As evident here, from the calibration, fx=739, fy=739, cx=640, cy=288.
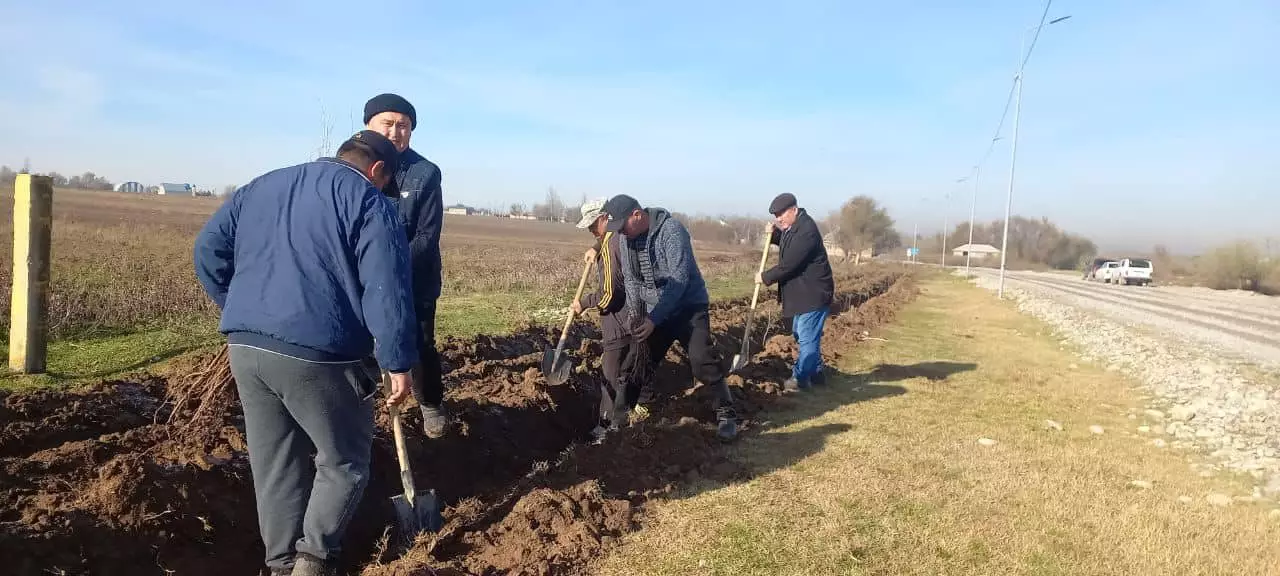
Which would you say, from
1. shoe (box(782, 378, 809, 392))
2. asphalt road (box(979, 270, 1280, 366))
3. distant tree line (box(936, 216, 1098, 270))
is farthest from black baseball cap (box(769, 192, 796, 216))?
distant tree line (box(936, 216, 1098, 270))

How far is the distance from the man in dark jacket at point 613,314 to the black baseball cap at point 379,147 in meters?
2.10

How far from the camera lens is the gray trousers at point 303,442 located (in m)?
2.68

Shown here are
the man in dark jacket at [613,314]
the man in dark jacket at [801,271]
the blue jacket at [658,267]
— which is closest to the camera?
the blue jacket at [658,267]

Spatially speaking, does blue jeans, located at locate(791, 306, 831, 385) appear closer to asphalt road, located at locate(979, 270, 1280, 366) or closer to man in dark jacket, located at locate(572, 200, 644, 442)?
man in dark jacket, located at locate(572, 200, 644, 442)

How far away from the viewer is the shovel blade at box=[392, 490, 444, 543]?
358cm

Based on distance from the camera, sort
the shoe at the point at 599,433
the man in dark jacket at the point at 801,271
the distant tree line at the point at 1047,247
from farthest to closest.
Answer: the distant tree line at the point at 1047,247, the man in dark jacket at the point at 801,271, the shoe at the point at 599,433

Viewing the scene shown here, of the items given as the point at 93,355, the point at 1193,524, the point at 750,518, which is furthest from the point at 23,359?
the point at 1193,524

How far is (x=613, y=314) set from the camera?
5379mm

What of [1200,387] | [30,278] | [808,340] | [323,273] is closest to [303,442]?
[323,273]

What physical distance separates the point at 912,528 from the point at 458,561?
239 centimetres

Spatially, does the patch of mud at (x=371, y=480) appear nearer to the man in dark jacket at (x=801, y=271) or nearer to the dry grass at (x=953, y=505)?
the dry grass at (x=953, y=505)

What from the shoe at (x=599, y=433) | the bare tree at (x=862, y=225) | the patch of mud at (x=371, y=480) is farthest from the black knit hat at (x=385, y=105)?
the bare tree at (x=862, y=225)

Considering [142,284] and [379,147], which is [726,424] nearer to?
[379,147]

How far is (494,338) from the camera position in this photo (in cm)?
806
